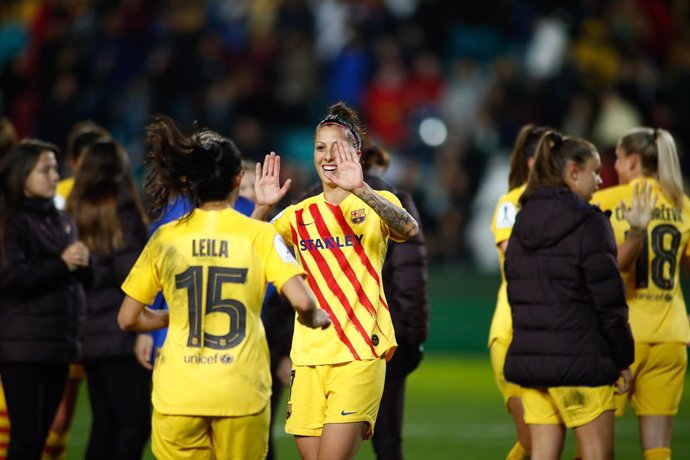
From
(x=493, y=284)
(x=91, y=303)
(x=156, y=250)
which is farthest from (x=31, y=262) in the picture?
(x=493, y=284)

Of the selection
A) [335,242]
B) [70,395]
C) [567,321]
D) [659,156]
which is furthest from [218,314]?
[70,395]

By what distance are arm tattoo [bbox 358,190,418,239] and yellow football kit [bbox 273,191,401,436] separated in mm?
202

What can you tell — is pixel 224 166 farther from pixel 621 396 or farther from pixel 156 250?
pixel 621 396

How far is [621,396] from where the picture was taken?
7.50 meters

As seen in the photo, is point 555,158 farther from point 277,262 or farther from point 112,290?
point 112,290

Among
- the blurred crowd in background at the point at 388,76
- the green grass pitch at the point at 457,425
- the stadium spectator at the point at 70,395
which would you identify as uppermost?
the blurred crowd in background at the point at 388,76

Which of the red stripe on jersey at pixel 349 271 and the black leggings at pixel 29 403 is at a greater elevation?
the red stripe on jersey at pixel 349 271

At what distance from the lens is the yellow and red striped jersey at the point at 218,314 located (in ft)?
17.7

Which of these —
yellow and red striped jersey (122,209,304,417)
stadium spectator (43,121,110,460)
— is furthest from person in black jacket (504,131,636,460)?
stadium spectator (43,121,110,460)

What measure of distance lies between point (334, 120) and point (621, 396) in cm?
265

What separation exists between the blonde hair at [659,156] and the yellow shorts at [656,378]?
933 mm

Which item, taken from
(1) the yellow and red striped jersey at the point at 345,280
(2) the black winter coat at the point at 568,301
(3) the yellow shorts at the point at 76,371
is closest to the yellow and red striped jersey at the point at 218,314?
(1) the yellow and red striped jersey at the point at 345,280

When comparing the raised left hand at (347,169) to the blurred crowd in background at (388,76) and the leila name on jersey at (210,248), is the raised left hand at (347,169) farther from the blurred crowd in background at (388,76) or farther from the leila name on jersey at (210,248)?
the blurred crowd in background at (388,76)

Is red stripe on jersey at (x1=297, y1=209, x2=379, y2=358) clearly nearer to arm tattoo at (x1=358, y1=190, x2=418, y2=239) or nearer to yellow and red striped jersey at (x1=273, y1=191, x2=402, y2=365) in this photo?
yellow and red striped jersey at (x1=273, y1=191, x2=402, y2=365)
